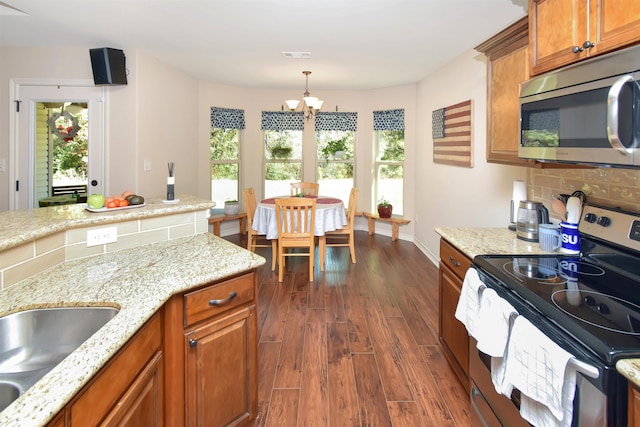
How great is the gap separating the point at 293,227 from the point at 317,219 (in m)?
0.39

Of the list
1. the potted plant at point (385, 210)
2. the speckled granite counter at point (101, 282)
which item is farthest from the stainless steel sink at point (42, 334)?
the potted plant at point (385, 210)

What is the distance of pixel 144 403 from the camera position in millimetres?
1276

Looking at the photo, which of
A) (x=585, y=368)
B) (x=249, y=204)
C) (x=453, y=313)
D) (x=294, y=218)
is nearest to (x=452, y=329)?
(x=453, y=313)

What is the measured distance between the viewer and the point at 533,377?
125 cm

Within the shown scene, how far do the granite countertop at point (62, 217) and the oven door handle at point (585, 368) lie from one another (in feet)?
6.09

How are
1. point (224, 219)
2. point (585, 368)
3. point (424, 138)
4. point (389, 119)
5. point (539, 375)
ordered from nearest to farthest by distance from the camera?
point (585, 368) → point (539, 375) → point (424, 138) → point (224, 219) → point (389, 119)

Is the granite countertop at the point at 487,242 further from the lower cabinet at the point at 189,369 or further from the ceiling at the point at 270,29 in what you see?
the ceiling at the point at 270,29

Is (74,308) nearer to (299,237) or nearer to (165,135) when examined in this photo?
(299,237)

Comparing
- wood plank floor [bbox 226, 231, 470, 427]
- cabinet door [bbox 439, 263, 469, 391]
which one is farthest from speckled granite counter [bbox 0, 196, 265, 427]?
cabinet door [bbox 439, 263, 469, 391]

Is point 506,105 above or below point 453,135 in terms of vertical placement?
below

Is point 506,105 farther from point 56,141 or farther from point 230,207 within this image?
point 230,207

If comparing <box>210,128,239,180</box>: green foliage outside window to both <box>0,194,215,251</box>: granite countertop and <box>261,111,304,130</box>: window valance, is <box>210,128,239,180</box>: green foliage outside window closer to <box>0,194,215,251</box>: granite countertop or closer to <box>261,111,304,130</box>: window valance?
<box>261,111,304,130</box>: window valance

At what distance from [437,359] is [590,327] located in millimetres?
1609

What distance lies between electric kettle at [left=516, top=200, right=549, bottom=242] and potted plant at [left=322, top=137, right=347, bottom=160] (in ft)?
15.4
